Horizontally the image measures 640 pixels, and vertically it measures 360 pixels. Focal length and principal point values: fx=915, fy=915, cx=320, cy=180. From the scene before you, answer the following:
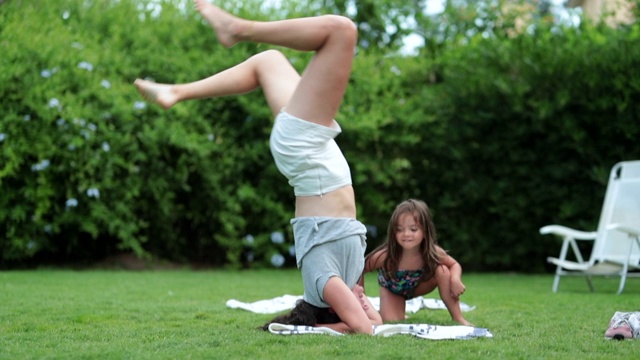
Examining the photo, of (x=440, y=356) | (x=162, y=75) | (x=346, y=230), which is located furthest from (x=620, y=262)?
(x=162, y=75)

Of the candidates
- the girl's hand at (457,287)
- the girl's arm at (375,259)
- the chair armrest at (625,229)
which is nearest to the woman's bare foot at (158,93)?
the girl's arm at (375,259)

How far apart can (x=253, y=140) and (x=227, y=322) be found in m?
5.21

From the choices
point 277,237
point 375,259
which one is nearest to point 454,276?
point 375,259

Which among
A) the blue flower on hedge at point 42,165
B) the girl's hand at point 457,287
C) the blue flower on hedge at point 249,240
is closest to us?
the girl's hand at point 457,287

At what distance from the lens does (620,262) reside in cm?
690

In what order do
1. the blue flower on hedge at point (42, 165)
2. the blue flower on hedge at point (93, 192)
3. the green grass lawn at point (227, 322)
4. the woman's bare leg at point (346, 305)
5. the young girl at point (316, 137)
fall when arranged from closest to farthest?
the green grass lawn at point (227, 322)
the young girl at point (316, 137)
the woman's bare leg at point (346, 305)
the blue flower on hedge at point (42, 165)
the blue flower on hedge at point (93, 192)

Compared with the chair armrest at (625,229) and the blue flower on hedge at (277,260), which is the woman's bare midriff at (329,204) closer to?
the chair armrest at (625,229)

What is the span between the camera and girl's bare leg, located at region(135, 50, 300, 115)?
3.87m

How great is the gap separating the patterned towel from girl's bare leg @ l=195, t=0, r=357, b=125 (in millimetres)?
862

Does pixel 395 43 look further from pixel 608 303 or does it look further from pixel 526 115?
pixel 608 303

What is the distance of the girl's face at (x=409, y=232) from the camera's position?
170 inches

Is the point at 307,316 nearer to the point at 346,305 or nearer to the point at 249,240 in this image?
the point at 346,305

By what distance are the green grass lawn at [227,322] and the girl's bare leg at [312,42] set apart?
0.95 metres

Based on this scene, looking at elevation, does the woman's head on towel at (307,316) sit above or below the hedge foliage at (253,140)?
below
